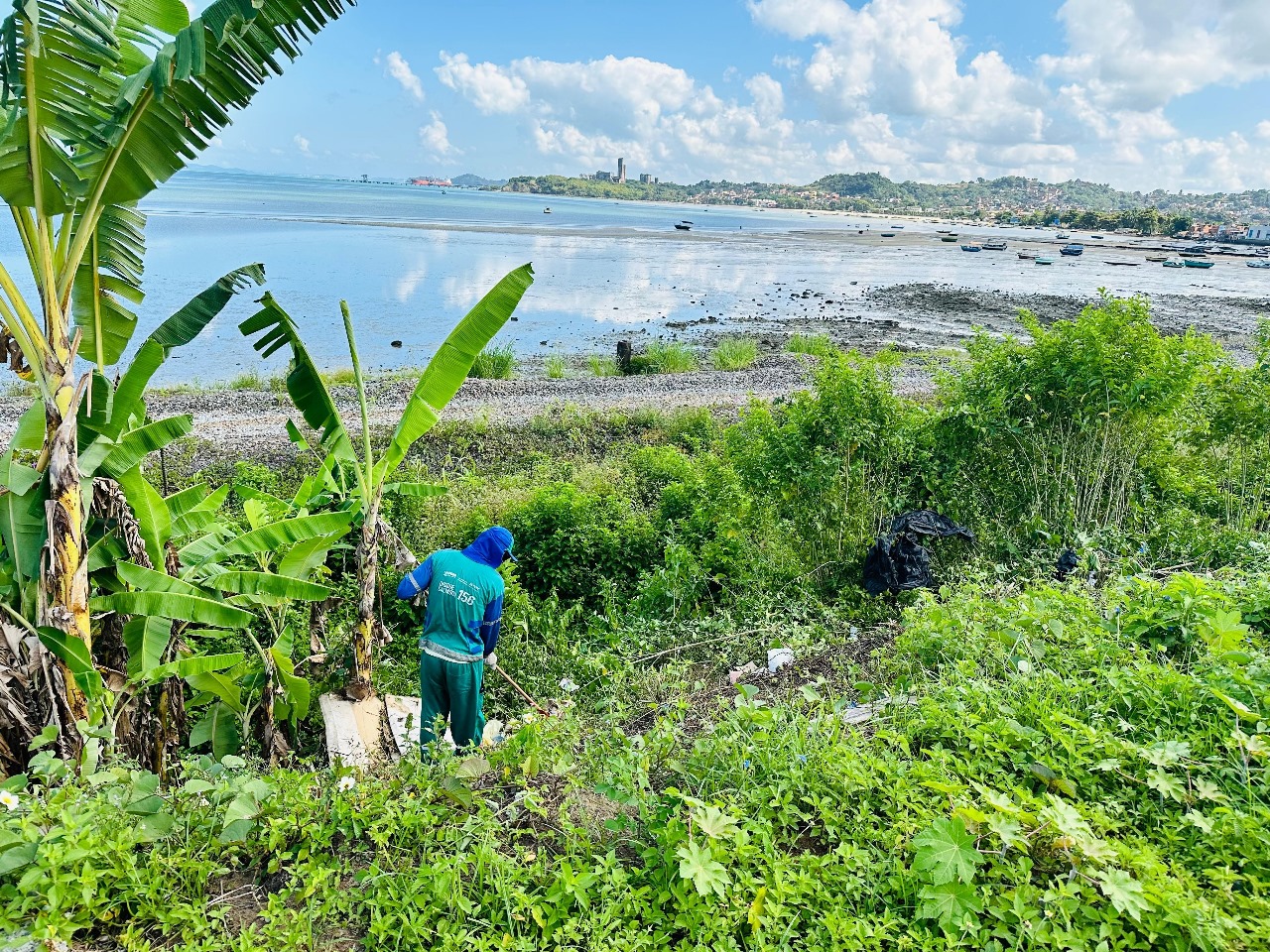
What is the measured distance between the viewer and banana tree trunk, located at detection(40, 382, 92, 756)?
3744 millimetres

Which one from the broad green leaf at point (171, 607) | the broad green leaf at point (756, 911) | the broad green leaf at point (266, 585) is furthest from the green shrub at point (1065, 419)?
the broad green leaf at point (171, 607)

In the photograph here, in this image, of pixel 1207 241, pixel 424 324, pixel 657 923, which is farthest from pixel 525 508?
pixel 1207 241

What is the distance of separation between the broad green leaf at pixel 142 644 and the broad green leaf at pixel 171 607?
14 centimetres

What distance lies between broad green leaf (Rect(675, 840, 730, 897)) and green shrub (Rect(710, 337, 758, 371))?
59.8 ft

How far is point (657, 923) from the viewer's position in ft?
8.18

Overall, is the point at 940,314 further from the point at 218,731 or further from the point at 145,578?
the point at 145,578

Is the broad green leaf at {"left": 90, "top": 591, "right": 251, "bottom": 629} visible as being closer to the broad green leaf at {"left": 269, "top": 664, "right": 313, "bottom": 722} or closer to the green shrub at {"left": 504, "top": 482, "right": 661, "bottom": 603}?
the broad green leaf at {"left": 269, "top": 664, "right": 313, "bottom": 722}

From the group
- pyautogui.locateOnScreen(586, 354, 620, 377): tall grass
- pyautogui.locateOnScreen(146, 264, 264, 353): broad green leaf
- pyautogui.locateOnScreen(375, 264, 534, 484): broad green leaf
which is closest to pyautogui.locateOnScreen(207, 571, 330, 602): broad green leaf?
pyautogui.locateOnScreen(375, 264, 534, 484): broad green leaf

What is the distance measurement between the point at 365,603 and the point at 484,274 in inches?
1404

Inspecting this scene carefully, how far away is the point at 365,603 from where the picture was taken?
5.44 m

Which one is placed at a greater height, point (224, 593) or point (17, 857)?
point (17, 857)

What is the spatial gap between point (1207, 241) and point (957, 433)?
11224cm

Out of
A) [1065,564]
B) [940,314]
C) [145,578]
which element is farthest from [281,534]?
[940,314]

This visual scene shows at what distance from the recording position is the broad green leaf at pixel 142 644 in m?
4.27
